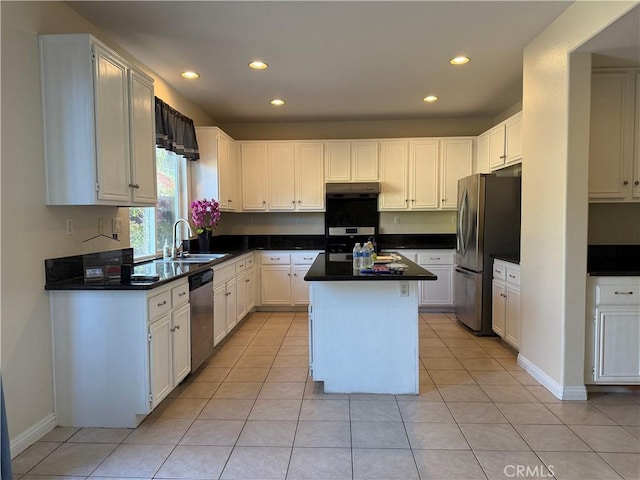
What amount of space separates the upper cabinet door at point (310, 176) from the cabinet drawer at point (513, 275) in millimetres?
2636

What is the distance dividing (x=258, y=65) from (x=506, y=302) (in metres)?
3.20

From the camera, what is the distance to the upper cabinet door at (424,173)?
17.4 ft

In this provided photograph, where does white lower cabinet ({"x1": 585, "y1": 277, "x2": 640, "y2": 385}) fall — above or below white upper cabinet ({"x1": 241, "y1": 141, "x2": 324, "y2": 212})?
below

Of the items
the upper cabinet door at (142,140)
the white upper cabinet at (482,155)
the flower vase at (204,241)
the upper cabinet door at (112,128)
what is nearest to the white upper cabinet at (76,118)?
the upper cabinet door at (112,128)

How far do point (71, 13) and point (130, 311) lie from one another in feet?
6.62

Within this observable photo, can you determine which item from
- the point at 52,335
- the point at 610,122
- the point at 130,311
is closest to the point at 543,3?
the point at 610,122

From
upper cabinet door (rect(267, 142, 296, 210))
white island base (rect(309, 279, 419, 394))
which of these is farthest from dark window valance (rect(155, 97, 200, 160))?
white island base (rect(309, 279, 419, 394))

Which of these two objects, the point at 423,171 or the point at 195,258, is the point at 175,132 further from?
the point at 423,171

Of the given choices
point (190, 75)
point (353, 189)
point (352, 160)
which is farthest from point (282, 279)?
point (190, 75)

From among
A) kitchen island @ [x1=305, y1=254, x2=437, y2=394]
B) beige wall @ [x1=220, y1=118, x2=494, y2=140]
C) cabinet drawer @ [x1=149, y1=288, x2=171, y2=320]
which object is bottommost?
kitchen island @ [x1=305, y1=254, x2=437, y2=394]

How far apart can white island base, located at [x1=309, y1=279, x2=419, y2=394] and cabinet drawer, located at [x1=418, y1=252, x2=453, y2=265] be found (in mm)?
2468

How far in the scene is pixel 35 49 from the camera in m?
2.28

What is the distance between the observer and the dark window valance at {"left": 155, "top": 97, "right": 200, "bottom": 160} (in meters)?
3.68

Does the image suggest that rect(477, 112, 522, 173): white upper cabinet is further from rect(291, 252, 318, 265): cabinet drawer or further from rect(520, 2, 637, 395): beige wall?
rect(291, 252, 318, 265): cabinet drawer
